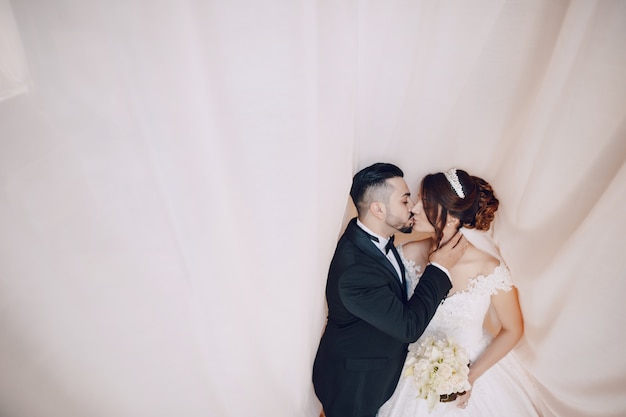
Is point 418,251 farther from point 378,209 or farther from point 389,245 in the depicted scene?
point 378,209

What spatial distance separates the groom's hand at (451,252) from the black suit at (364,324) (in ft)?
0.16

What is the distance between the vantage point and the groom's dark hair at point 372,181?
1411mm

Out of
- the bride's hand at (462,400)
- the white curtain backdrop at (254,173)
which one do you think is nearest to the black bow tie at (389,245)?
the white curtain backdrop at (254,173)

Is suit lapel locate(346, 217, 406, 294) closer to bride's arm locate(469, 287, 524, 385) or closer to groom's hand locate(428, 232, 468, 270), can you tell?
groom's hand locate(428, 232, 468, 270)

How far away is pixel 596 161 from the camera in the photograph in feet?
3.57

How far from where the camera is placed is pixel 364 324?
1.48 m

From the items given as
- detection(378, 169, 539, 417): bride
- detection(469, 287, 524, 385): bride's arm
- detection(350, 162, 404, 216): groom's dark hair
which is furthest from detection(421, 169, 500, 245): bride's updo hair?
detection(469, 287, 524, 385): bride's arm

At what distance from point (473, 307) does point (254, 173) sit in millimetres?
1061

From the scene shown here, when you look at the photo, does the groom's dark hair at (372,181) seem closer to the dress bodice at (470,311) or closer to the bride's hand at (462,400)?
the dress bodice at (470,311)

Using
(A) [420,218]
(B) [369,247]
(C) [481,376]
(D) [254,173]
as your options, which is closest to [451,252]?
(A) [420,218]

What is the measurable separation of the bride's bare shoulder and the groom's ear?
13.5 inches

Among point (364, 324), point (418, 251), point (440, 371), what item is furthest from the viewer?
point (418, 251)

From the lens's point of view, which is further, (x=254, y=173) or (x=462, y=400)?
(x=462, y=400)

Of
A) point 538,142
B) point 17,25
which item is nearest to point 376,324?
point 538,142
